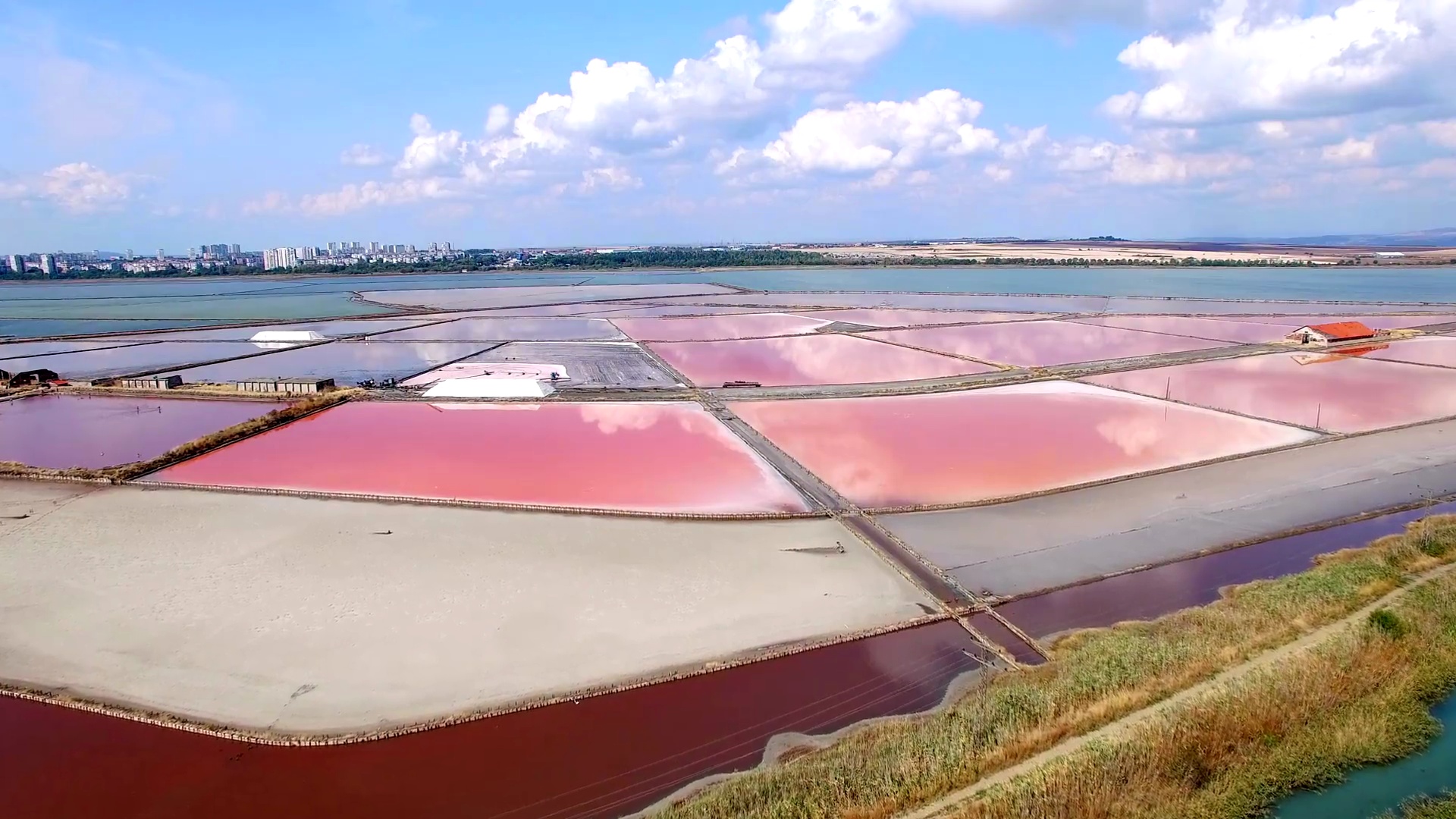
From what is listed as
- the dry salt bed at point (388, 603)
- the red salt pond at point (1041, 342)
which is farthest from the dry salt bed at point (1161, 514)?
the red salt pond at point (1041, 342)

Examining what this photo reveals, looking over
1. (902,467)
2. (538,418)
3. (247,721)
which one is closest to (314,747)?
(247,721)

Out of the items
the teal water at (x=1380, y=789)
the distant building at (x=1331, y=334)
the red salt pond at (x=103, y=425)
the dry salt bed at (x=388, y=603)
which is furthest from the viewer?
the distant building at (x=1331, y=334)

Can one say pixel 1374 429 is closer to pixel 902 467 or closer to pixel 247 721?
pixel 902 467

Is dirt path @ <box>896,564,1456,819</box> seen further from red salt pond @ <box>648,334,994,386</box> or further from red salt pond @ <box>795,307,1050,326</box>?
red salt pond @ <box>795,307,1050,326</box>

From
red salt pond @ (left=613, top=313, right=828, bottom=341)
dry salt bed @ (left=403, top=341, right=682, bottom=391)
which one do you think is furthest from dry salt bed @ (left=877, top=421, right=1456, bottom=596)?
red salt pond @ (left=613, top=313, right=828, bottom=341)

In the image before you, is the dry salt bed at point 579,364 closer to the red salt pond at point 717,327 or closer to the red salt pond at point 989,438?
the red salt pond at point 717,327

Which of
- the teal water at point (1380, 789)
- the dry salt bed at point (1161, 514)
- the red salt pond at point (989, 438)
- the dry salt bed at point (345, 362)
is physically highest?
the dry salt bed at point (345, 362)

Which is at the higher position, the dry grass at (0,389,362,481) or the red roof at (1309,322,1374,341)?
the red roof at (1309,322,1374,341)
